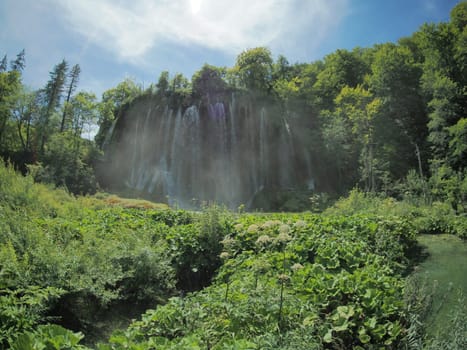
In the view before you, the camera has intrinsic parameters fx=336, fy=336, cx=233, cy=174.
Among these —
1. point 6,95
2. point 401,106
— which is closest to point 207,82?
point 401,106

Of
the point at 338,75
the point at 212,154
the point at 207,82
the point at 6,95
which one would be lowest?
the point at 212,154

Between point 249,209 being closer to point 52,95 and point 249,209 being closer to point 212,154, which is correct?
point 212,154

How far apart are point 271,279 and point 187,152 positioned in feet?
99.0

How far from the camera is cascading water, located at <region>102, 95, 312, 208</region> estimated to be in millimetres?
34688

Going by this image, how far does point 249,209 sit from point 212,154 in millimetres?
7140

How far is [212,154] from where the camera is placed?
35.3m

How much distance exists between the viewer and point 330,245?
270 inches

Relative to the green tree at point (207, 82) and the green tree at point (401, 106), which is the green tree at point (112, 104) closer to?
the green tree at point (207, 82)

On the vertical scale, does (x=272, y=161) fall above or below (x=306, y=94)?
below

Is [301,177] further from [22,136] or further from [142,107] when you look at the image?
[22,136]

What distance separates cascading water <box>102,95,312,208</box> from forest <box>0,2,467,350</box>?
209 mm

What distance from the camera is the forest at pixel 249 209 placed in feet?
13.9

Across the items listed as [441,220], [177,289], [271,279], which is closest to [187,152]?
[441,220]

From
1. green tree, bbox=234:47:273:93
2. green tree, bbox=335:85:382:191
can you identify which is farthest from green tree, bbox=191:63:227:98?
green tree, bbox=335:85:382:191
